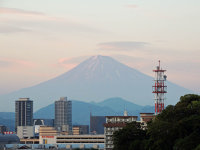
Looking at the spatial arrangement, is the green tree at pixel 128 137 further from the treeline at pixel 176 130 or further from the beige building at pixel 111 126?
the beige building at pixel 111 126

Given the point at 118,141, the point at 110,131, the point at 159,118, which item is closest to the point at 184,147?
the point at 159,118

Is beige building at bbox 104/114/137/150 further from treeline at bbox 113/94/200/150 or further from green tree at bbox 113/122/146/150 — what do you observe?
treeline at bbox 113/94/200/150

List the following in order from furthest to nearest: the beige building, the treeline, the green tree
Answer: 1. the beige building
2. the green tree
3. the treeline

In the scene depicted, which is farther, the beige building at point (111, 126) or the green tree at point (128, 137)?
the beige building at point (111, 126)

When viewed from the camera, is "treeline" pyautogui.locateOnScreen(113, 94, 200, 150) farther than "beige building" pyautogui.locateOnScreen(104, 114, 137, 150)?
No

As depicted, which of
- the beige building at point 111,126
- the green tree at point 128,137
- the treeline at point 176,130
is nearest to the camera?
the treeline at point 176,130

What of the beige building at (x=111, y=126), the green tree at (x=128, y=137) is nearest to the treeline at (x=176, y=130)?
the green tree at (x=128, y=137)

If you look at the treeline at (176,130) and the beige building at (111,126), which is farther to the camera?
the beige building at (111,126)

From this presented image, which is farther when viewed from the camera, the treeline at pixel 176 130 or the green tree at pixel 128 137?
the green tree at pixel 128 137

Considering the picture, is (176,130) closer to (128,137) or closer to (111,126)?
(128,137)

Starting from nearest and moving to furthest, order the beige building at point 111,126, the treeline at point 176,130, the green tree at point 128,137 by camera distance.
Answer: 1. the treeline at point 176,130
2. the green tree at point 128,137
3. the beige building at point 111,126

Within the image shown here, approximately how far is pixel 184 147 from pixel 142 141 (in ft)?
83.0

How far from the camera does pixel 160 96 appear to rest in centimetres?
16675

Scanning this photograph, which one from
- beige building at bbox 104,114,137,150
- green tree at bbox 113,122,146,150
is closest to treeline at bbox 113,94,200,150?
green tree at bbox 113,122,146,150
